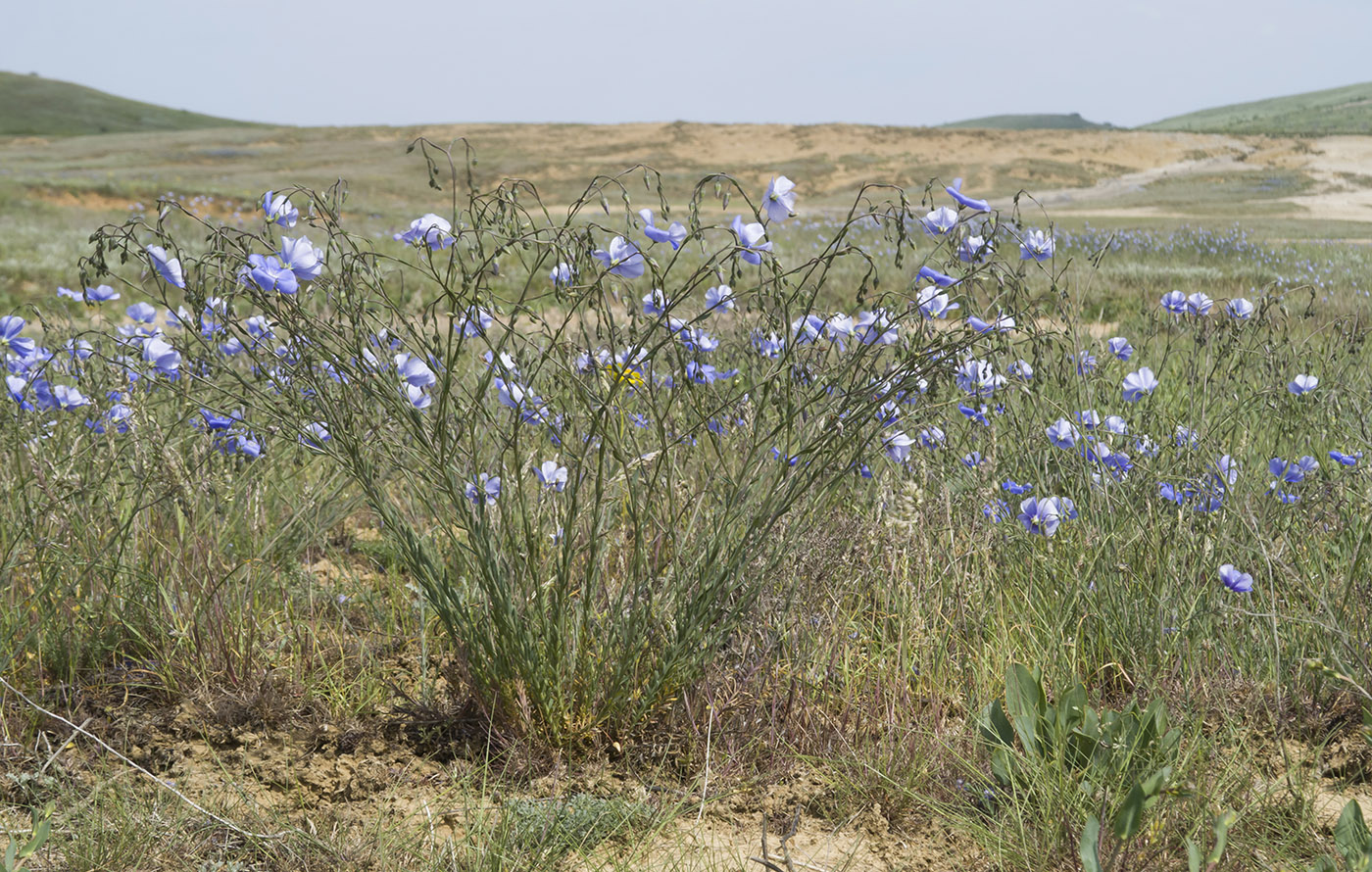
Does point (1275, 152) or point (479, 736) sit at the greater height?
point (1275, 152)

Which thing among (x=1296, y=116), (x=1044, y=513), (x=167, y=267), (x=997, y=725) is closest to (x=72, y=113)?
(x=167, y=267)

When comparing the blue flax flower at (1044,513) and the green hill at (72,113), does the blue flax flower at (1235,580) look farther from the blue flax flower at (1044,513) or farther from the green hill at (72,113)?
the green hill at (72,113)

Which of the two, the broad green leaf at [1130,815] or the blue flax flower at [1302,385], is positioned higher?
the blue flax flower at [1302,385]

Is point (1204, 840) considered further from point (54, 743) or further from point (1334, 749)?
point (54, 743)

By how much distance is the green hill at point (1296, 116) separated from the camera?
2466 inches

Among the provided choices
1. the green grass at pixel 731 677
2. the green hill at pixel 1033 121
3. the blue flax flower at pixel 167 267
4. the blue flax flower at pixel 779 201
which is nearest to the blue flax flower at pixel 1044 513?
the green grass at pixel 731 677

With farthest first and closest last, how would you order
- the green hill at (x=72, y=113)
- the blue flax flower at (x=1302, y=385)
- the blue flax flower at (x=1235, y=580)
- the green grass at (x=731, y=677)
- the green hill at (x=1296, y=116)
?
the green hill at (x=72, y=113)
the green hill at (x=1296, y=116)
the blue flax flower at (x=1302, y=385)
the blue flax flower at (x=1235, y=580)
the green grass at (x=731, y=677)

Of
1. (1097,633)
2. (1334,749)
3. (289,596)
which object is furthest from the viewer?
(289,596)

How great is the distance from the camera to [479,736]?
2.16 m

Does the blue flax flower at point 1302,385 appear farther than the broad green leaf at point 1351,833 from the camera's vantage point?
Yes

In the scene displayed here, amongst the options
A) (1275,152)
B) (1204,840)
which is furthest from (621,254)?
(1275,152)

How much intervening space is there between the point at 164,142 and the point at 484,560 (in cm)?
6536

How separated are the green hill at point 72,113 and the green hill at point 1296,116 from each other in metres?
88.1

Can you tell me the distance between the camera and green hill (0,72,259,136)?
7975 cm
